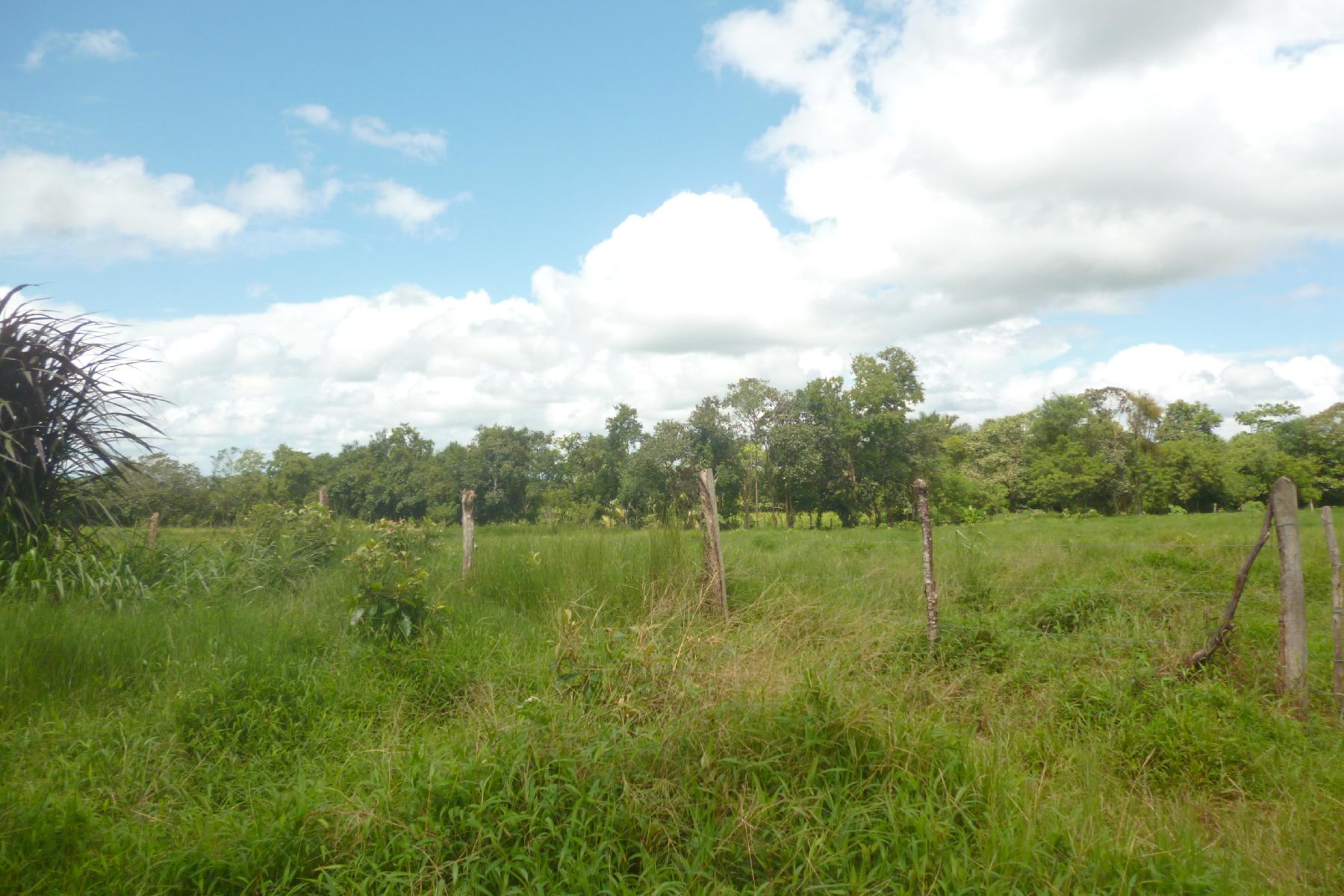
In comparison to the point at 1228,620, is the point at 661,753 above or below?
below

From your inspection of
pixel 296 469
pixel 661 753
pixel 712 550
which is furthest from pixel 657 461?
pixel 661 753

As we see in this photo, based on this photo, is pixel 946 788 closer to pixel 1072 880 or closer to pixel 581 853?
pixel 1072 880

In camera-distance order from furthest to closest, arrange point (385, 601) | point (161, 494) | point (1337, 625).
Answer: point (161, 494) < point (385, 601) < point (1337, 625)

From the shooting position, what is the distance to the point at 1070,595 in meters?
6.50

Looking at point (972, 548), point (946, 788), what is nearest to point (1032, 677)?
point (946, 788)

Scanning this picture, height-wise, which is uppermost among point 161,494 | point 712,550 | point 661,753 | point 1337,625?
point 161,494

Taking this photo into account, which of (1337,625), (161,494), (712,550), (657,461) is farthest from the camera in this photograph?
(657,461)

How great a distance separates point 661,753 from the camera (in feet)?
11.0

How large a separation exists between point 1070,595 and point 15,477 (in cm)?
916

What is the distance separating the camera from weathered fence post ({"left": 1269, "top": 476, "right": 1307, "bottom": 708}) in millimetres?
4422

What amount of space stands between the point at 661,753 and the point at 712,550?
328 cm

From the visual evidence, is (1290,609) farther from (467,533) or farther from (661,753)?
(467,533)

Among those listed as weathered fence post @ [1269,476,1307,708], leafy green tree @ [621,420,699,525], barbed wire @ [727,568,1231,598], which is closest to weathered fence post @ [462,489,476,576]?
barbed wire @ [727,568,1231,598]

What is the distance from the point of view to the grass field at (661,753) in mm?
2938
